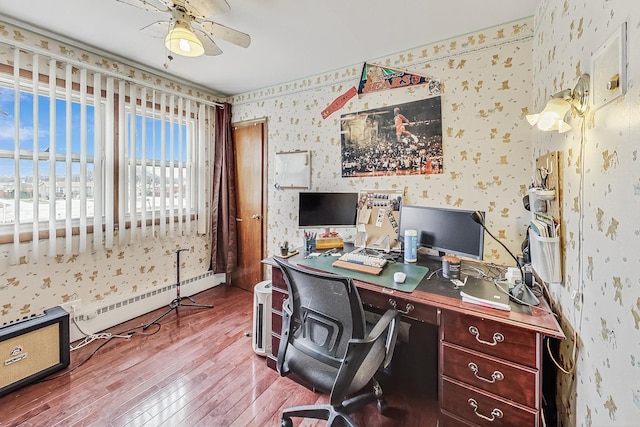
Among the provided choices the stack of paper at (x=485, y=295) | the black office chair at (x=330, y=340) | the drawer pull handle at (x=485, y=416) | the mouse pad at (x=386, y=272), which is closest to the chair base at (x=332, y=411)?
the black office chair at (x=330, y=340)

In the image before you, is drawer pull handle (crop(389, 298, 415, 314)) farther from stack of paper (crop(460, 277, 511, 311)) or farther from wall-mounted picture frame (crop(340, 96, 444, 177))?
wall-mounted picture frame (crop(340, 96, 444, 177))

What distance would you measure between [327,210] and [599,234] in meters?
1.72

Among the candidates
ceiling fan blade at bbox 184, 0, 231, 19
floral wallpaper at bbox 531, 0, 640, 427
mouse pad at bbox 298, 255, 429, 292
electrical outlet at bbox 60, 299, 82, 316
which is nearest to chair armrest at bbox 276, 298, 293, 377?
mouse pad at bbox 298, 255, 429, 292

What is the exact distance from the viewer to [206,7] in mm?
1471

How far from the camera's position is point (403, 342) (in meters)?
1.89

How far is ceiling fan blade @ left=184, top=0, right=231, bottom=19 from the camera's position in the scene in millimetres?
1431

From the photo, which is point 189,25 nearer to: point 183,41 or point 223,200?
point 183,41

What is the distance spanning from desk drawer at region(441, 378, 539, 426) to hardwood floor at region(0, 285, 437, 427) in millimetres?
368

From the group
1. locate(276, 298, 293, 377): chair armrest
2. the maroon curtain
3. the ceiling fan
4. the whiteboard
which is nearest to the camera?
locate(276, 298, 293, 377): chair armrest

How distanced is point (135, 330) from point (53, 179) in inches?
57.2

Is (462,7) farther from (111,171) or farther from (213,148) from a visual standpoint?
(111,171)

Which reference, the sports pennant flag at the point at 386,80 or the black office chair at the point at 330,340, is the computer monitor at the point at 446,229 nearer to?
the black office chair at the point at 330,340

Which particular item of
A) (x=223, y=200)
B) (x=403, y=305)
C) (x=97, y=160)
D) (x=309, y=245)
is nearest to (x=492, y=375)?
(x=403, y=305)

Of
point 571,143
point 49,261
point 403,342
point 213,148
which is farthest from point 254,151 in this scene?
point 571,143
